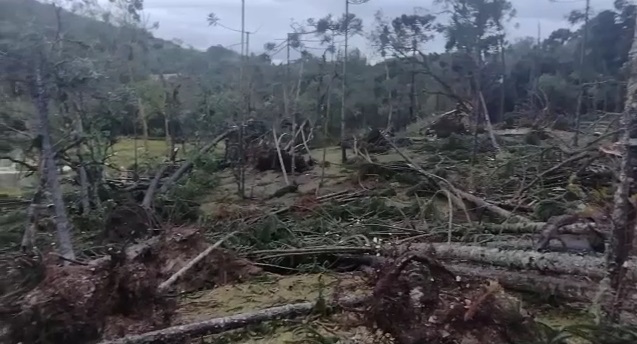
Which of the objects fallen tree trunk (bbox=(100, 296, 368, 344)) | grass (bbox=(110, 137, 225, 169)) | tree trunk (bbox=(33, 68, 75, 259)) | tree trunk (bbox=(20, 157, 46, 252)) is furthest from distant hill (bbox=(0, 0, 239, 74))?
fallen tree trunk (bbox=(100, 296, 368, 344))

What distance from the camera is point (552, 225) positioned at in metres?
3.81

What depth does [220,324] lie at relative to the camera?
10.2 ft

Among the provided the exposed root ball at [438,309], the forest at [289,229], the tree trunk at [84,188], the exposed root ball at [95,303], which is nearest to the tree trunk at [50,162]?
the forest at [289,229]

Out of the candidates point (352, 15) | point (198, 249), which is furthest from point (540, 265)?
point (352, 15)

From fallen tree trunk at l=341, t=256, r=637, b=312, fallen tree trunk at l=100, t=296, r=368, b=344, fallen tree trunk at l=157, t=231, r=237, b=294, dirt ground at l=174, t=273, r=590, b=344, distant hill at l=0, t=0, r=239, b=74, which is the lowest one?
dirt ground at l=174, t=273, r=590, b=344

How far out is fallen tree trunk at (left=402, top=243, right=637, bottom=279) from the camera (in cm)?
328

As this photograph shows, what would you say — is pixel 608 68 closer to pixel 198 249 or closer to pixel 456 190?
pixel 456 190

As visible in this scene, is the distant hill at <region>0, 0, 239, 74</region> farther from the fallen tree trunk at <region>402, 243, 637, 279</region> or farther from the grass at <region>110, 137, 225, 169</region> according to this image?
the fallen tree trunk at <region>402, 243, 637, 279</region>

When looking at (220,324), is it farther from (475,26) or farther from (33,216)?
(475,26)

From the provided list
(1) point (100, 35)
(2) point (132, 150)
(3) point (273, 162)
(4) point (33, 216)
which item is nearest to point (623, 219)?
(4) point (33, 216)

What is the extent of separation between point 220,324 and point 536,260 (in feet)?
6.37

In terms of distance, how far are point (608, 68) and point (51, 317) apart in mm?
13284

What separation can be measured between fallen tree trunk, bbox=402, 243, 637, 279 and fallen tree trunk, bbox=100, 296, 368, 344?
0.69m

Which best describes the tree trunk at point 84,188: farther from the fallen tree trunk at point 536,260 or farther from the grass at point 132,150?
the fallen tree trunk at point 536,260
